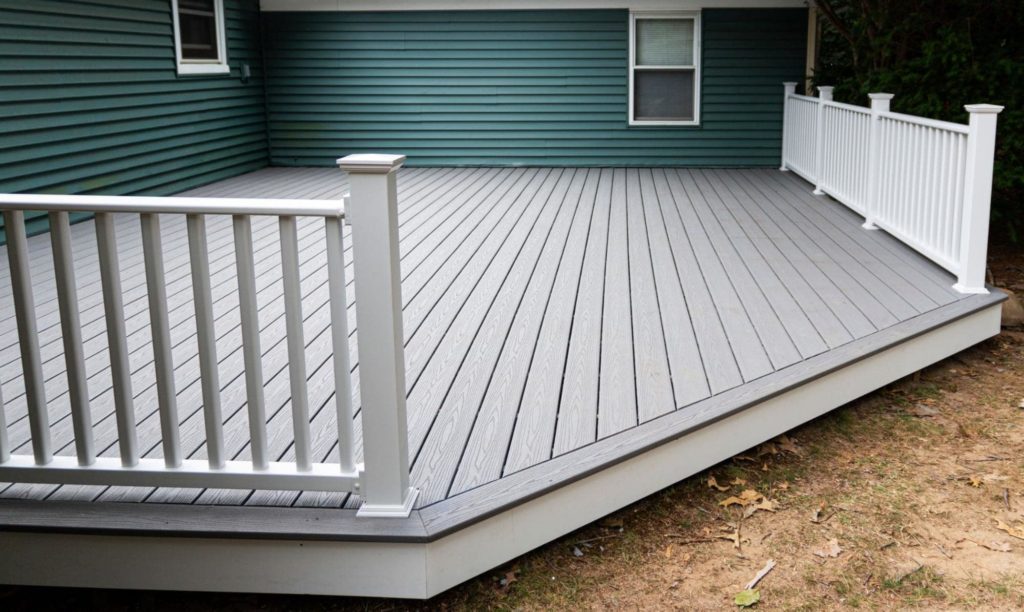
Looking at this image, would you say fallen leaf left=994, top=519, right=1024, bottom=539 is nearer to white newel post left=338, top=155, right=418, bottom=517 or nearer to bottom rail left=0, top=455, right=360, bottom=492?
white newel post left=338, top=155, right=418, bottom=517

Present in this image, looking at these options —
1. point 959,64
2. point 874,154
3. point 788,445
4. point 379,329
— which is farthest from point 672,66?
point 379,329

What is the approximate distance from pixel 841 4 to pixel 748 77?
222 centimetres

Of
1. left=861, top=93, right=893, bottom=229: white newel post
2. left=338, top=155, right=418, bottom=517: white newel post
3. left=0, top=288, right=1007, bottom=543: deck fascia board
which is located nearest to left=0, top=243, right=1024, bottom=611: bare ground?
left=0, top=288, right=1007, bottom=543: deck fascia board

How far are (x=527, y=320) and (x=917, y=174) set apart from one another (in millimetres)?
2458

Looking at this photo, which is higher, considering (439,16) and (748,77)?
(439,16)

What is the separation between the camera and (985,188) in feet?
14.5

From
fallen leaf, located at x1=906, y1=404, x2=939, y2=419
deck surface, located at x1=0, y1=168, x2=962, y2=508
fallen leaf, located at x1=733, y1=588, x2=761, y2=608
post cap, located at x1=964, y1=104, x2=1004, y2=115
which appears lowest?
fallen leaf, located at x1=733, y1=588, x2=761, y2=608

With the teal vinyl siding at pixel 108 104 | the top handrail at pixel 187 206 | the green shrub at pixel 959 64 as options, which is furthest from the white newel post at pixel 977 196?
the teal vinyl siding at pixel 108 104

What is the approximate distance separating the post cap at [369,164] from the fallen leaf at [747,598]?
1.48 metres

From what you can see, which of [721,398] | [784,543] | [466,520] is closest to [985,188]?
[721,398]

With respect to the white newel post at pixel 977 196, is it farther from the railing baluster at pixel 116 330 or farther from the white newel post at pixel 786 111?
the white newel post at pixel 786 111

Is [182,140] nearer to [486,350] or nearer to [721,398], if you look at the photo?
[486,350]

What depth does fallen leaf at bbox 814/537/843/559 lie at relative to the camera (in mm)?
2857

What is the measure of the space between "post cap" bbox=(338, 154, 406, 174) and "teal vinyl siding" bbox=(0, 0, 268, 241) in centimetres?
493
